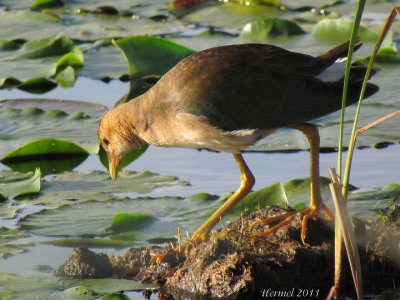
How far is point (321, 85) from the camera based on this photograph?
19.2ft

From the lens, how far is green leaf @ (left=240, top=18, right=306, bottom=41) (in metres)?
9.35

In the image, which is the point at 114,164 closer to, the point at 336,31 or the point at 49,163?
the point at 49,163

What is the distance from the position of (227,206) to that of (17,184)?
1.50 m

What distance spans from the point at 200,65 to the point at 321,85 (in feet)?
2.25

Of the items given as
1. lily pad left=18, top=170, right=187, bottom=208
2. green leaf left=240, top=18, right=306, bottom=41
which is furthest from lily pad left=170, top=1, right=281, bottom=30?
lily pad left=18, top=170, right=187, bottom=208

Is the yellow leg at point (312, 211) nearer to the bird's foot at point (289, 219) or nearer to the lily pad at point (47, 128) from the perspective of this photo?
the bird's foot at point (289, 219)

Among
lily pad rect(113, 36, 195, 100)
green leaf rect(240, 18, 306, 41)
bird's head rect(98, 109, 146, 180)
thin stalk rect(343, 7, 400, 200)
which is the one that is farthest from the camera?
green leaf rect(240, 18, 306, 41)

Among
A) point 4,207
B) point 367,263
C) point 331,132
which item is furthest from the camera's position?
point 331,132

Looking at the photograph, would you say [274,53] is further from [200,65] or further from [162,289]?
[162,289]

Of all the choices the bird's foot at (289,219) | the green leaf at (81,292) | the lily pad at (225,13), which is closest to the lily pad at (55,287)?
the green leaf at (81,292)

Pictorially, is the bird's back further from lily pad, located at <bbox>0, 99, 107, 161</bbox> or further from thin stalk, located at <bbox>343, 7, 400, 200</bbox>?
lily pad, located at <bbox>0, 99, 107, 161</bbox>

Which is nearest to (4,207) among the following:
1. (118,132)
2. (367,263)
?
(118,132)

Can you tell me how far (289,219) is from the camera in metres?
5.43

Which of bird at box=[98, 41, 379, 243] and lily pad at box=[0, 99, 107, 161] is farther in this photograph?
lily pad at box=[0, 99, 107, 161]
